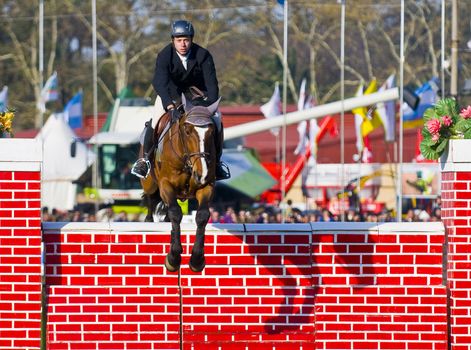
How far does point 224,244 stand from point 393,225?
62.5 inches

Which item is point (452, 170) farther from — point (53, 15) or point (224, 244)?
point (53, 15)

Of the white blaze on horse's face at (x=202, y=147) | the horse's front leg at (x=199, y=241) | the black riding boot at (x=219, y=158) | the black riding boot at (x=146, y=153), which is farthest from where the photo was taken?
the black riding boot at (x=146, y=153)

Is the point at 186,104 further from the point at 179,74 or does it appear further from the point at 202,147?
the point at 179,74

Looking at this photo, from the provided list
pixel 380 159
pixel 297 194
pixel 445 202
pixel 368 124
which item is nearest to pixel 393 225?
pixel 445 202

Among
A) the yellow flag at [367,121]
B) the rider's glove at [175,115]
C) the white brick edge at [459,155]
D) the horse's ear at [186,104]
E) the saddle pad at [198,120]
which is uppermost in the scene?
the yellow flag at [367,121]

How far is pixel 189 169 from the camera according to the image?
12.6 m

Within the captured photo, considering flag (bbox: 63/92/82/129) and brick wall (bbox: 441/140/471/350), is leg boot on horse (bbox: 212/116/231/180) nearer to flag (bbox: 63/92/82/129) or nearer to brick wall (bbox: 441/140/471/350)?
brick wall (bbox: 441/140/471/350)

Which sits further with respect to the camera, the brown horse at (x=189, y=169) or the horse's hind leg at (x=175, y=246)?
the brown horse at (x=189, y=169)

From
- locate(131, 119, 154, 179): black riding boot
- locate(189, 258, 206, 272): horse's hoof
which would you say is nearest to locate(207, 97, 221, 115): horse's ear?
locate(131, 119, 154, 179): black riding boot

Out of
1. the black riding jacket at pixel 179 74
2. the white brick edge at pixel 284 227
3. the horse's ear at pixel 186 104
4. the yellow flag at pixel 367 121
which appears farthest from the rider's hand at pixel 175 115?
the yellow flag at pixel 367 121

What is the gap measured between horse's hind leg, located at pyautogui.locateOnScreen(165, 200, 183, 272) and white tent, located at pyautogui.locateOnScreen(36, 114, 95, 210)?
3048cm

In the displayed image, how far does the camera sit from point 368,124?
4006cm

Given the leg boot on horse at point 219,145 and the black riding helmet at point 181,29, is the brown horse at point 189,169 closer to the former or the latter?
the leg boot on horse at point 219,145

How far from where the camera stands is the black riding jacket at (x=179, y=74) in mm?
13523
